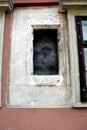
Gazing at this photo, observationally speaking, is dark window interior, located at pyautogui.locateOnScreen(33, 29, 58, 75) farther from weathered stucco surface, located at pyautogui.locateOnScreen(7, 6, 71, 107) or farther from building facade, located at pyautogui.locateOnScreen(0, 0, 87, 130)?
weathered stucco surface, located at pyautogui.locateOnScreen(7, 6, 71, 107)

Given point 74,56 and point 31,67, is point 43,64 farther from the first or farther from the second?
point 74,56

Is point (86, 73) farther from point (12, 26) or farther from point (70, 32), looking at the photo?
point (12, 26)

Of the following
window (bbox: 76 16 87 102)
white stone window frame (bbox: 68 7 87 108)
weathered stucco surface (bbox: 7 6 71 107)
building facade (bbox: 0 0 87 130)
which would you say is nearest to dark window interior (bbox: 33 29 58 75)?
building facade (bbox: 0 0 87 130)

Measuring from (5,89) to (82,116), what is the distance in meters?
1.47

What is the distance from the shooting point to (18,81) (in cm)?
516

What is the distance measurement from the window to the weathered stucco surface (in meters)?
0.26

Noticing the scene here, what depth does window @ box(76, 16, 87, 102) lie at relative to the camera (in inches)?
196

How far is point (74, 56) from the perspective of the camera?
17.1 ft

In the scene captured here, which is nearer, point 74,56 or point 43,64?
point 74,56

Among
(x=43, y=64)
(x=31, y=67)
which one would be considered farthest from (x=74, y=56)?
(x=31, y=67)

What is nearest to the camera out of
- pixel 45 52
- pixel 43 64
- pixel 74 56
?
pixel 74 56

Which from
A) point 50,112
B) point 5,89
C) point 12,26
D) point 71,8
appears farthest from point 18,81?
point 71,8

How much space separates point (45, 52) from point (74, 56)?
28.1 inches

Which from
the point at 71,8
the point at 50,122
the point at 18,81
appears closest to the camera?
the point at 50,122
